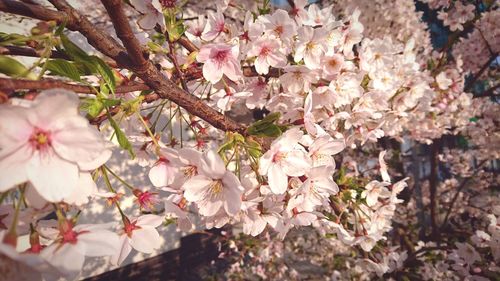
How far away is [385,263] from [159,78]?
2.01m

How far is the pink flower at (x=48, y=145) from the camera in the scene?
19.1 inches

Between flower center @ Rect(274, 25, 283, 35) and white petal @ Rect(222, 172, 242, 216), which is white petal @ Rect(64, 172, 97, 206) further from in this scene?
flower center @ Rect(274, 25, 283, 35)

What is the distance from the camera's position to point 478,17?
339 cm

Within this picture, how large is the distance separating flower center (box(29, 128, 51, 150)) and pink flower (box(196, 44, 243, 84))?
0.54 meters

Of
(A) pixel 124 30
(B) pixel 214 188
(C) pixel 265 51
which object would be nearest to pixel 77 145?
(A) pixel 124 30

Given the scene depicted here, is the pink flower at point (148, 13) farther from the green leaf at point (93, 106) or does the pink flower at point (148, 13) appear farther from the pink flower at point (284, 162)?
the pink flower at point (284, 162)

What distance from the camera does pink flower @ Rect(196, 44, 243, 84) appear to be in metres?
0.98

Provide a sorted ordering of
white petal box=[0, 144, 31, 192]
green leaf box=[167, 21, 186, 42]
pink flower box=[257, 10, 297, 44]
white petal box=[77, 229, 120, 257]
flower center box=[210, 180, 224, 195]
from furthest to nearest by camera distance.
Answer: pink flower box=[257, 10, 297, 44], green leaf box=[167, 21, 186, 42], flower center box=[210, 180, 224, 195], white petal box=[77, 229, 120, 257], white petal box=[0, 144, 31, 192]

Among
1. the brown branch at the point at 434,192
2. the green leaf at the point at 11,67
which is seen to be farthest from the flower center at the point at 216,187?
the brown branch at the point at 434,192

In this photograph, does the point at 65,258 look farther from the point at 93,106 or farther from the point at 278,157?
the point at 278,157

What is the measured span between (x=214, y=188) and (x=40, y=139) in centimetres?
43

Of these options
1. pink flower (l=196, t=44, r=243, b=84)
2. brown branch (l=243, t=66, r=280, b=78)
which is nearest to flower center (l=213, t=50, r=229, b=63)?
Answer: pink flower (l=196, t=44, r=243, b=84)

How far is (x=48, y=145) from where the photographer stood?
55cm

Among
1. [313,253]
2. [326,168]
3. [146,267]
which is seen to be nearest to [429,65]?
[326,168]
